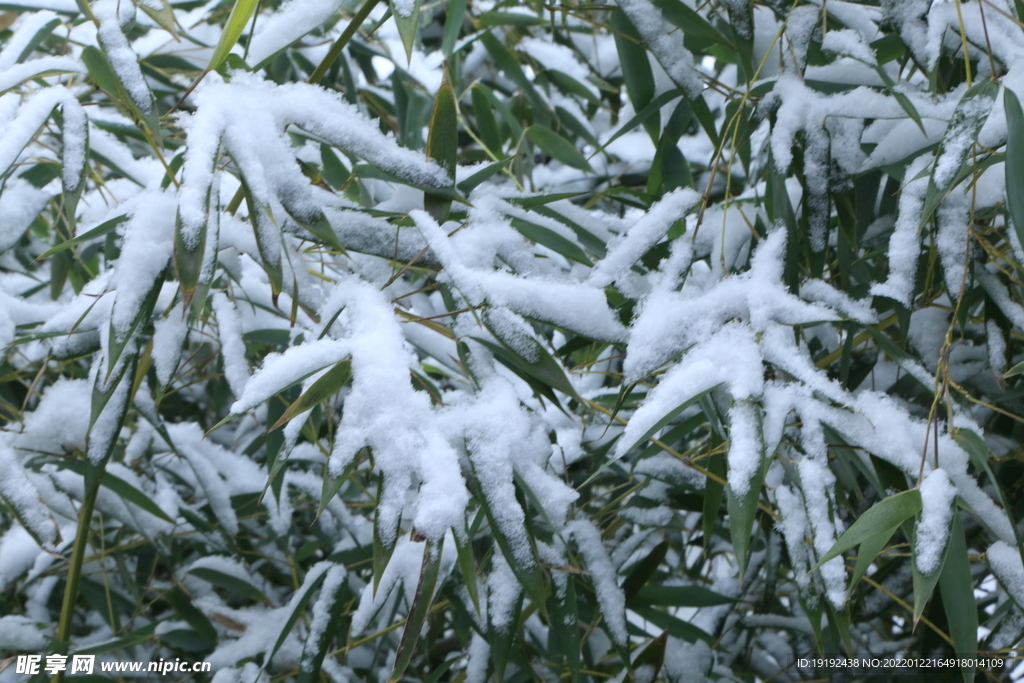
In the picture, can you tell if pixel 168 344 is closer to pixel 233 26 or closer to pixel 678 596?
pixel 233 26

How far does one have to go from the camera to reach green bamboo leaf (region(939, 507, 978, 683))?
45cm

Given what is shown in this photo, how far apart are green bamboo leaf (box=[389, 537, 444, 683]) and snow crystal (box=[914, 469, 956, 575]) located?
0.87ft

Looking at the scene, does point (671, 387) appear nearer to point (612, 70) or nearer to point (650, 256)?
point (650, 256)

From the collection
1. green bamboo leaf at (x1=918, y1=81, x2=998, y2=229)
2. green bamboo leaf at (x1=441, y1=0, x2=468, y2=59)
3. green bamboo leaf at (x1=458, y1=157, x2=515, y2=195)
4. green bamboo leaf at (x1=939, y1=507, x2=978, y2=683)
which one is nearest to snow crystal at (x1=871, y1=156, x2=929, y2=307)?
green bamboo leaf at (x1=918, y1=81, x2=998, y2=229)

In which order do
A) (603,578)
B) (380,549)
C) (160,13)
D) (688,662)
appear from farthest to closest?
(688,662), (603,578), (160,13), (380,549)

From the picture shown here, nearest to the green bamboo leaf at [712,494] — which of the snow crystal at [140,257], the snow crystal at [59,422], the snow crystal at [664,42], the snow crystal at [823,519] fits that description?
the snow crystal at [823,519]

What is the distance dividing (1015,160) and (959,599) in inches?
10.3

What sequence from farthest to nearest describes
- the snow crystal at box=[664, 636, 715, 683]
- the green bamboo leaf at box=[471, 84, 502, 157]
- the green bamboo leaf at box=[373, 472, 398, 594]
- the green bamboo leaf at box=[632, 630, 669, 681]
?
the green bamboo leaf at box=[471, 84, 502, 157], the snow crystal at box=[664, 636, 715, 683], the green bamboo leaf at box=[632, 630, 669, 681], the green bamboo leaf at box=[373, 472, 398, 594]

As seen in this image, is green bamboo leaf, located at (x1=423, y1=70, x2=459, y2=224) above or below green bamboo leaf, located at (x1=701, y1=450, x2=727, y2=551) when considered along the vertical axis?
above

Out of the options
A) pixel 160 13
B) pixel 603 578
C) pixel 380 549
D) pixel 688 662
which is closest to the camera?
pixel 380 549

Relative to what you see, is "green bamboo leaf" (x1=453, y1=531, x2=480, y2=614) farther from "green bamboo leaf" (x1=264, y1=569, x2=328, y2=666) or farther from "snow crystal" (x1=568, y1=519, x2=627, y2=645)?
"green bamboo leaf" (x1=264, y1=569, x2=328, y2=666)

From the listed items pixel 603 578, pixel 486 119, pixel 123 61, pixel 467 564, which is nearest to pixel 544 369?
pixel 467 564

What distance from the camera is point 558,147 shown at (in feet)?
2.67

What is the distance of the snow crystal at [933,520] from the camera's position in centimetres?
42
